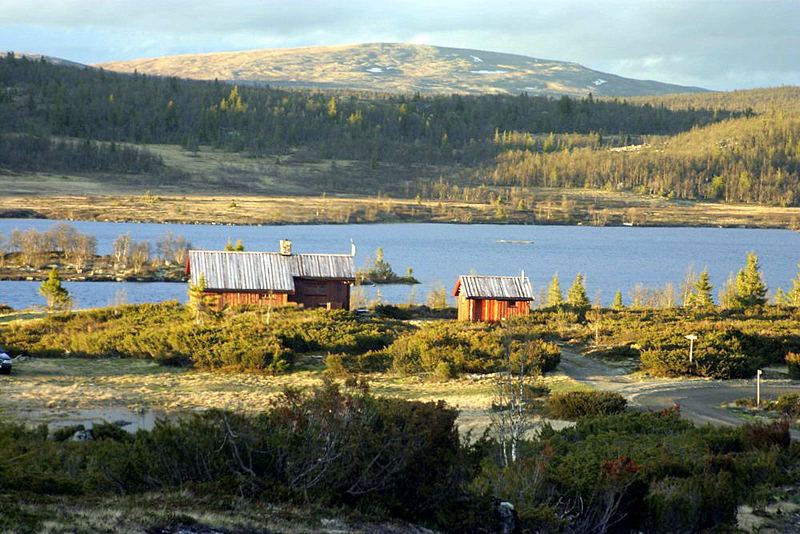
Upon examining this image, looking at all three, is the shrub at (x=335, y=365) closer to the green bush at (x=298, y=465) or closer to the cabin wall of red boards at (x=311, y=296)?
the cabin wall of red boards at (x=311, y=296)

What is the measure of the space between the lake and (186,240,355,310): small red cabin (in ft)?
31.3

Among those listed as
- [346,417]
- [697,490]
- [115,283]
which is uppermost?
[346,417]

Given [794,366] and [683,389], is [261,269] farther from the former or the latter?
[794,366]

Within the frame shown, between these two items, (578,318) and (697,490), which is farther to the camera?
(578,318)

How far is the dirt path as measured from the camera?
24859 millimetres

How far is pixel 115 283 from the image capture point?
72125 mm

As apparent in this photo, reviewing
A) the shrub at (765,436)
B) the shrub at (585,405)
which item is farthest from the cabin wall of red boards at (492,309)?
the shrub at (765,436)

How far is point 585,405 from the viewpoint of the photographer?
2392 cm

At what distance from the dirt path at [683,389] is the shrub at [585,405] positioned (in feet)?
3.85

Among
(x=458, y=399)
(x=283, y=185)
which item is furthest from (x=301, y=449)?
(x=283, y=185)

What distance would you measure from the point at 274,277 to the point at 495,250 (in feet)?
223

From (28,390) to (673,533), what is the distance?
17.6 m

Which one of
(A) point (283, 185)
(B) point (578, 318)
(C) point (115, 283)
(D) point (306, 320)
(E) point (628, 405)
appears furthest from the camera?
A: (A) point (283, 185)

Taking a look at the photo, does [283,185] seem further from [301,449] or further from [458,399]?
[301,449]
